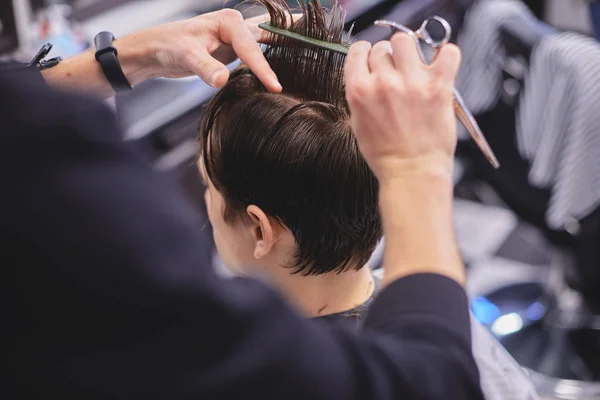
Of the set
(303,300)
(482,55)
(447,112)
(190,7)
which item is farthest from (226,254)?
(190,7)

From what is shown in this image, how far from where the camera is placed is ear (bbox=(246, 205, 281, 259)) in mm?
1136

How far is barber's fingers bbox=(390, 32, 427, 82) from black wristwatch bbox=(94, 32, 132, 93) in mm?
642

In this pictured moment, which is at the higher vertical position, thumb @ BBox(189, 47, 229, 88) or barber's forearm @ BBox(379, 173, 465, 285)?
thumb @ BBox(189, 47, 229, 88)

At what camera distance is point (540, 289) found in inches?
109

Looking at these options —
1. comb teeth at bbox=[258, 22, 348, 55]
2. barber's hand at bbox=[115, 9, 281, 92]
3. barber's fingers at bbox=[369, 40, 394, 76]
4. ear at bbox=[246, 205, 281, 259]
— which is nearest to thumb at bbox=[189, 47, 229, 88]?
barber's hand at bbox=[115, 9, 281, 92]

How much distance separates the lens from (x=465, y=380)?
0.66 metres

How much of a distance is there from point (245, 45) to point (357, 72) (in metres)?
0.41

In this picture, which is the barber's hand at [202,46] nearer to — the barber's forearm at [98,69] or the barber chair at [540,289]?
the barber's forearm at [98,69]

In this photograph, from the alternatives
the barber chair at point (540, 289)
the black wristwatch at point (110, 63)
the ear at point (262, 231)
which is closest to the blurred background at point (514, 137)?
the barber chair at point (540, 289)

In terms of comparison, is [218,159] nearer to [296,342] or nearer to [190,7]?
[296,342]

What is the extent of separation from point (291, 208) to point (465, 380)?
523mm

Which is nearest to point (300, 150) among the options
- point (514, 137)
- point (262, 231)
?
point (262, 231)

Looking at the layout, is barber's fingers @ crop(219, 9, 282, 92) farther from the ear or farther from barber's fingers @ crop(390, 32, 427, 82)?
barber's fingers @ crop(390, 32, 427, 82)

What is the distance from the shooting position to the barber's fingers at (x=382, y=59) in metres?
0.73
